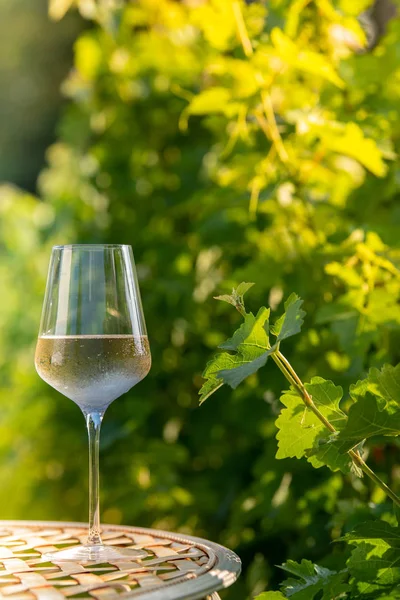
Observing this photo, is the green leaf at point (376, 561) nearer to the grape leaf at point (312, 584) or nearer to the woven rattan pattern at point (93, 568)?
the grape leaf at point (312, 584)

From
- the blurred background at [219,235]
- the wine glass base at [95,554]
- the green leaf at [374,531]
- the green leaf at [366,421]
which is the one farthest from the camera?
the blurred background at [219,235]

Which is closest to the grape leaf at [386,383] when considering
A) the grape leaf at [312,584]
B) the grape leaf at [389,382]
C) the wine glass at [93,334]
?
the grape leaf at [389,382]

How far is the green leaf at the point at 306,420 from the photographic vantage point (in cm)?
105

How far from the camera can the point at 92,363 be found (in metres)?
1.19

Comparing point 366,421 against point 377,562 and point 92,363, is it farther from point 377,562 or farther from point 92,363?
point 92,363

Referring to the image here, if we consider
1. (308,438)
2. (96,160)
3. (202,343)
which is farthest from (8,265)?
(308,438)

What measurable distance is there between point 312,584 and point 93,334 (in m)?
0.41

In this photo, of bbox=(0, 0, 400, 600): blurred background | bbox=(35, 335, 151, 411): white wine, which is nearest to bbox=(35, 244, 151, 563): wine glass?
bbox=(35, 335, 151, 411): white wine

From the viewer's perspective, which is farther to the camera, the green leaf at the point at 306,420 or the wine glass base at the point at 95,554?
the wine glass base at the point at 95,554

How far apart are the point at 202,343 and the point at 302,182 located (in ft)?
2.18

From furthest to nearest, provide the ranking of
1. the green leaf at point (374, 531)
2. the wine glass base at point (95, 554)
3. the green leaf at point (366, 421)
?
the wine glass base at point (95, 554) < the green leaf at point (374, 531) < the green leaf at point (366, 421)

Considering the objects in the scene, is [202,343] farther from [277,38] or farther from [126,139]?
[277,38]

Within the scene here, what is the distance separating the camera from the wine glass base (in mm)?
1188

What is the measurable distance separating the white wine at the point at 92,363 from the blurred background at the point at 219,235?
46 centimetres
